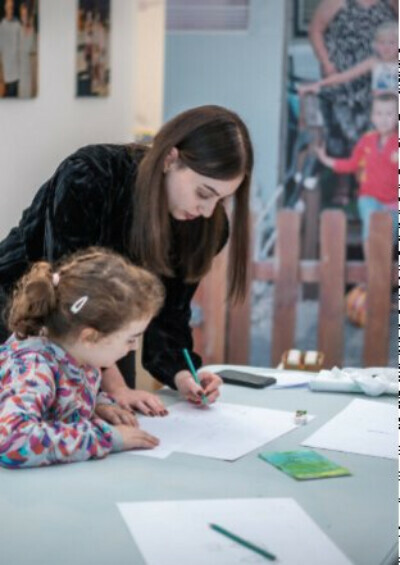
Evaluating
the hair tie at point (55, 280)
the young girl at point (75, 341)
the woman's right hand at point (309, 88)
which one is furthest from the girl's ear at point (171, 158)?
the woman's right hand at point (309, 88)

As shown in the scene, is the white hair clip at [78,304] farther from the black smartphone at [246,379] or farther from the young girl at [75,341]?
the black smartphone at [246,379]

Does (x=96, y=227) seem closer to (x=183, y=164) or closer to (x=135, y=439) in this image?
(x=183, y=164)

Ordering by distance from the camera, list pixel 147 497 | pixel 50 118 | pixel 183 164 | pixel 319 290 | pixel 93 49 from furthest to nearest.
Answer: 1. pixel 319 290
2. pixel 93 49
3. pixel 50 118
4. pixel 183 164
5. pixel 147 497

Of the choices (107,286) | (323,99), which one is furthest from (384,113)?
(107,286)

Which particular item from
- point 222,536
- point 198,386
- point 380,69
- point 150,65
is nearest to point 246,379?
point 198,386

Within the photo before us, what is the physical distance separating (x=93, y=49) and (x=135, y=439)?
1.75m

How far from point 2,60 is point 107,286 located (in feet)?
3.23

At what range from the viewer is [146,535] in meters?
1.45

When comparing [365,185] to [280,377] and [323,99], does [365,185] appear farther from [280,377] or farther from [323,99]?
[280,377]

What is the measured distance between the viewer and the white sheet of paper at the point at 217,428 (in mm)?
1860

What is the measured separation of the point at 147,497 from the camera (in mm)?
1601

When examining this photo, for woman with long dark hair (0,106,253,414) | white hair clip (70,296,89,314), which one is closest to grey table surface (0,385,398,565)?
white hair clip (70,296,89,314)

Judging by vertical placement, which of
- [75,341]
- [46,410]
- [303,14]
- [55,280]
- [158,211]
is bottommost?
[46,410]

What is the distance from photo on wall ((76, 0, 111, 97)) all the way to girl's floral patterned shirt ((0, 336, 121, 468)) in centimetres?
148
